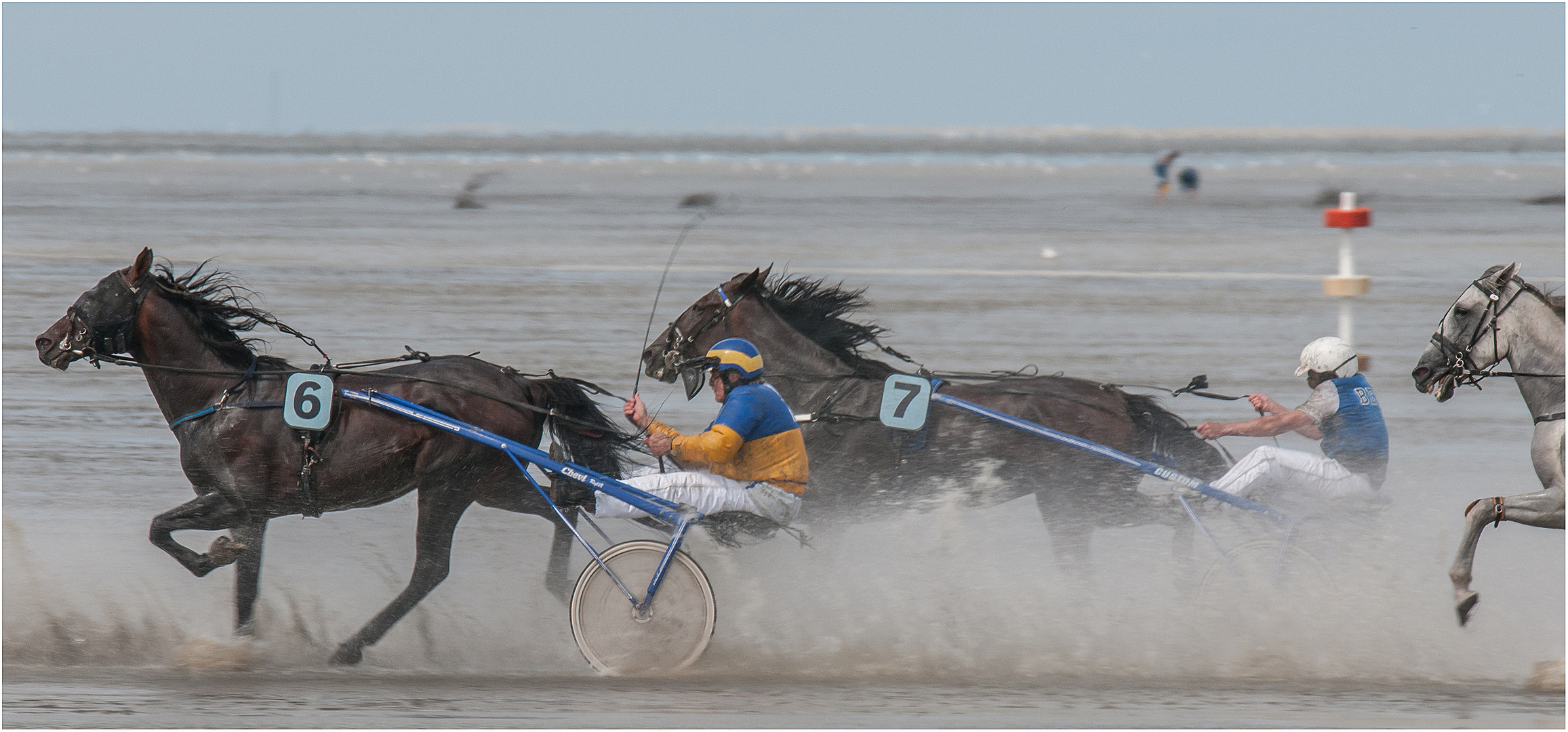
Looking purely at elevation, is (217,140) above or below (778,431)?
above

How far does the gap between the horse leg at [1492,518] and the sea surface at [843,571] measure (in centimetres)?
29

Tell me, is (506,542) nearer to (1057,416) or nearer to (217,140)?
(1057,416)

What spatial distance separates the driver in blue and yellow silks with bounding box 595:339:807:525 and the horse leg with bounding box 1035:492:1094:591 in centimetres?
121

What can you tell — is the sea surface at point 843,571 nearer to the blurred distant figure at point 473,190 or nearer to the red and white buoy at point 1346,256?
the red and white buoy at point 1346,256

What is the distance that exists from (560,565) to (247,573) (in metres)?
1.23

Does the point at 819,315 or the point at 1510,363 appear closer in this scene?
the point at 1510,363

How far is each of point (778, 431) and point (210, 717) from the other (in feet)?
7.34

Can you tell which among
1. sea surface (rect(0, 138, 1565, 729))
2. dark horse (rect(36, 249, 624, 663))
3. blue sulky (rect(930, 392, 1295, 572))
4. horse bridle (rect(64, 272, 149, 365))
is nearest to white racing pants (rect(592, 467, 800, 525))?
dark horse (rect(36, 249, 624, 663))

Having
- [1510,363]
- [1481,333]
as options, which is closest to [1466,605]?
[1510,363]

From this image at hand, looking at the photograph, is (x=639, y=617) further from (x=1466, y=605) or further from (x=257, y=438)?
(x=1466, y=605)

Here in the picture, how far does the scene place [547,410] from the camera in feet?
20.6

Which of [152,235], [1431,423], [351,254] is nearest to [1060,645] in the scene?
[1431,423]

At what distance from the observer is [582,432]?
6.48 metres

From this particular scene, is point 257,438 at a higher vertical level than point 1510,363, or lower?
lower
